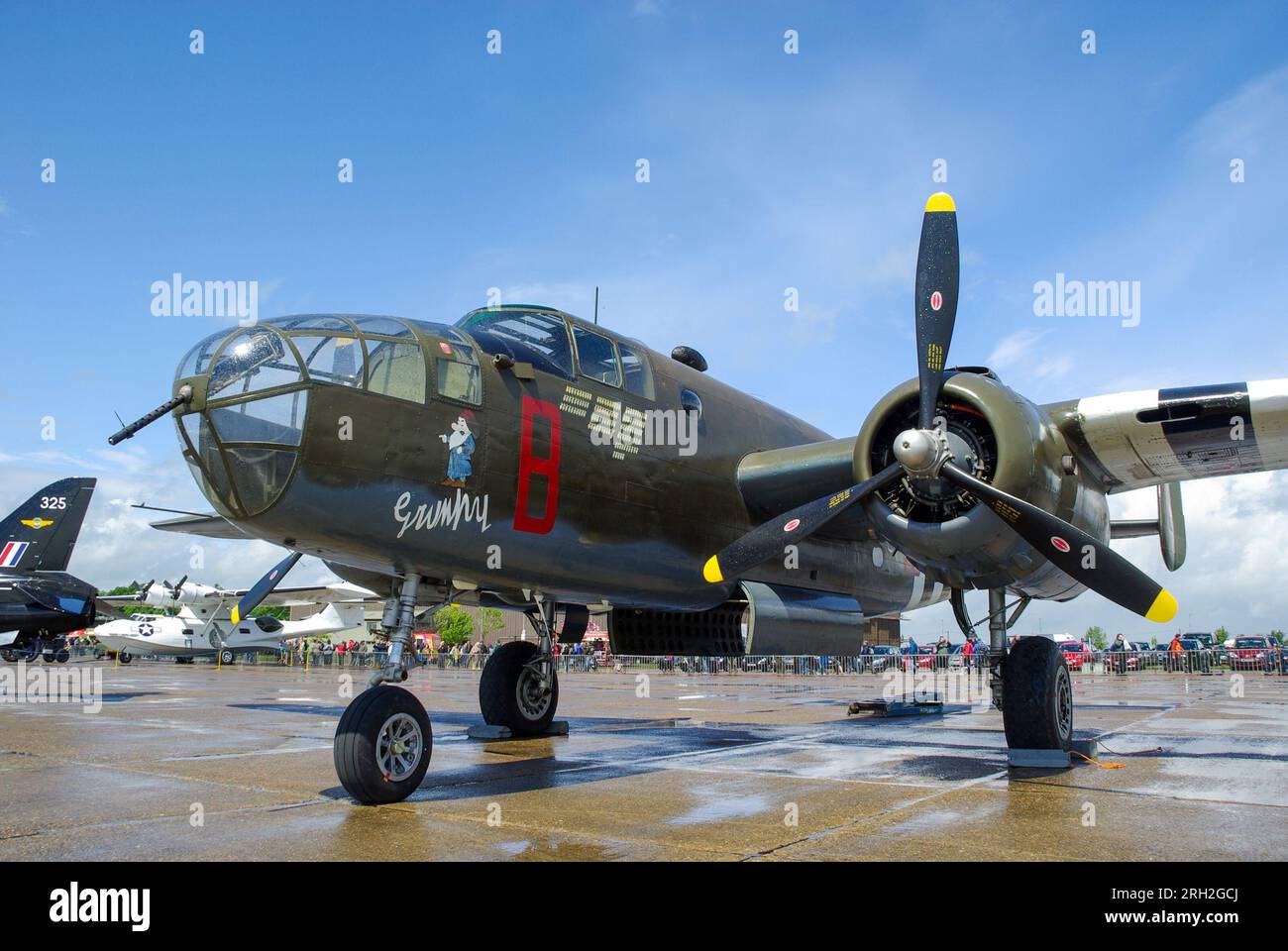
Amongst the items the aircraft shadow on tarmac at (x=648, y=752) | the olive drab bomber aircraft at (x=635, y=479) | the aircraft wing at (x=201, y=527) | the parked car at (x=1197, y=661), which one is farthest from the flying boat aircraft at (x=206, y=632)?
the parked car at (x=1197, y=661)

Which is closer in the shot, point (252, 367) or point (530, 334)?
point (252, 367)

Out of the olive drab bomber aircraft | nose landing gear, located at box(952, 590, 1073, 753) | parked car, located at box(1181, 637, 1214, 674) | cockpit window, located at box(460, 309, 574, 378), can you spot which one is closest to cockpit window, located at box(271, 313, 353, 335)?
the olive drab bomber aircraft

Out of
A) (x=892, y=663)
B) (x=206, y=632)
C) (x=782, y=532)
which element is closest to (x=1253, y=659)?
(x=892, y=663)

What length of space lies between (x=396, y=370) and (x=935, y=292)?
575 cm

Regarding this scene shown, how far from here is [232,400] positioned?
700 centimetres

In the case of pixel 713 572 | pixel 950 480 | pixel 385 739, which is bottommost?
pixel 385 739

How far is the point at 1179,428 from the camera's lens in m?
9.46

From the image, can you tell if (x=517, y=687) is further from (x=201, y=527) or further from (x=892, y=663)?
(x=892, y=663)

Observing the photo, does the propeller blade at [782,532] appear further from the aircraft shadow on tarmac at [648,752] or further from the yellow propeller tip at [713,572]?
the aircraft shadow on tarmac at [648,752]

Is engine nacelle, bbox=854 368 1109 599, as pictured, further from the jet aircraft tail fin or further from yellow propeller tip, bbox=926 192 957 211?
the jet aircraft tail fin

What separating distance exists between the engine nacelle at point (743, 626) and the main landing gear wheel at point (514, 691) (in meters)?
1.26

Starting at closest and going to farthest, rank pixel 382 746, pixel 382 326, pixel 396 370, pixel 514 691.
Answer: pixel 382 746, pixel 396 370, pixel 382 326, pixel 514 691

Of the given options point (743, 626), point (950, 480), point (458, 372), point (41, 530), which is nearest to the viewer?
point (458, 372)
